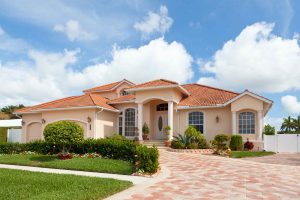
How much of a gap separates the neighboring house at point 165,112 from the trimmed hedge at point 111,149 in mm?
6341

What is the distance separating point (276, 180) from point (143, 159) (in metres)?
5.09

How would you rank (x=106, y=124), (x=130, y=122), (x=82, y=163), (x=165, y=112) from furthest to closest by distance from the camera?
(x=130, y=122) < (x=165, y=112) < (x=106, y=124) < (x=82, y=163)

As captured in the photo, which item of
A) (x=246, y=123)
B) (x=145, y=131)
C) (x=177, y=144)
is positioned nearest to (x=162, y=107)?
(x=145, y=131)

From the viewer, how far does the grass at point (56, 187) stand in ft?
27.8

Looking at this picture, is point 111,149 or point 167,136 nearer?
point 111,149

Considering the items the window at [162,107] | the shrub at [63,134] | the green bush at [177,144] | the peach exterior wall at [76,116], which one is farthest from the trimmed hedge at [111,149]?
the window at [162,107]

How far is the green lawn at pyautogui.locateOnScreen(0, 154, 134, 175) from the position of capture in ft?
43.6

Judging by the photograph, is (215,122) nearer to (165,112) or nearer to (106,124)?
(165,112)

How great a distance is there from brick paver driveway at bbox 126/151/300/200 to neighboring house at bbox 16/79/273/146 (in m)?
8.76

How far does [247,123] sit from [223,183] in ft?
45.2

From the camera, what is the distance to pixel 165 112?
87.8 feet

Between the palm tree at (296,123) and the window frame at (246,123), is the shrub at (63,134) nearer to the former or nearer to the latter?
the window frame at (246,123)

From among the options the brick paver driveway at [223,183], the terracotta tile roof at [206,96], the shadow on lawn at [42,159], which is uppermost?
the terracotta tile roof at [206,96]

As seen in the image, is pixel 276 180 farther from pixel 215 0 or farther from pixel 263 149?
pixel 263 149
